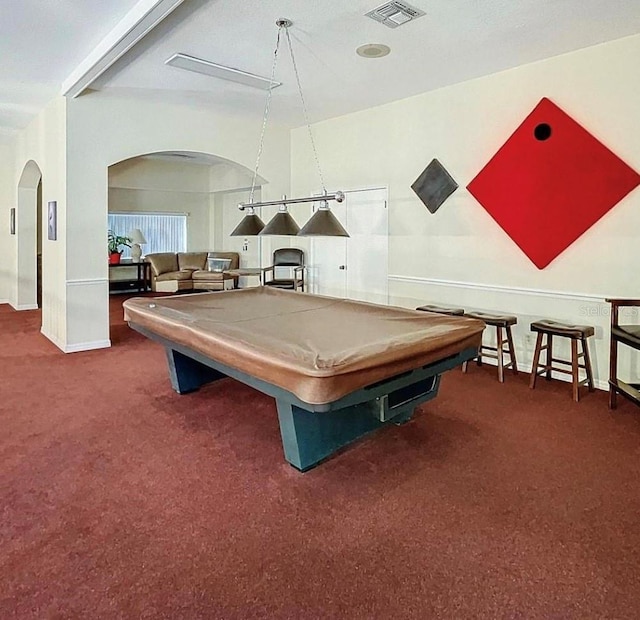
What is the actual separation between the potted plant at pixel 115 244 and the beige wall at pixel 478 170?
5436 mm

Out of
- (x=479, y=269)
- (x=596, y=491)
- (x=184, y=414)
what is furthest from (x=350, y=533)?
(x=479, y=269)

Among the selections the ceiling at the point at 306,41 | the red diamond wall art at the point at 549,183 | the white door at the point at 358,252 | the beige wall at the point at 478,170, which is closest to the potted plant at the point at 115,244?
the ceiling at the point at 306,41

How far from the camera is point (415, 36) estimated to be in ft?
12.0

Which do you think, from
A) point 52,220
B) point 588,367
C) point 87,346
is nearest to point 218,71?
point 52,220

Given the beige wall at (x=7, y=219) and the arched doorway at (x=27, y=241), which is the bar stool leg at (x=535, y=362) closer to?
the arched doorway at (x=27, y=241)

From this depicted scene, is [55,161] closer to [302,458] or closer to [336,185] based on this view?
[336,185]

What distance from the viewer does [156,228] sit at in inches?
424

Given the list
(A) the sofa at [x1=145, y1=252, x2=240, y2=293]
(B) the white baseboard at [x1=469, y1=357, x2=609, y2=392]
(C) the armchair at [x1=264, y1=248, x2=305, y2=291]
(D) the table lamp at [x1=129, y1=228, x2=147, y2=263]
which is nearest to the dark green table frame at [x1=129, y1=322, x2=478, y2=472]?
(B) the white baseboard at [x1=469, y1=357, x2=609, y2=392]

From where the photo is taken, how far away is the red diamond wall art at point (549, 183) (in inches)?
154

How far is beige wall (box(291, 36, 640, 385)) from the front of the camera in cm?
384

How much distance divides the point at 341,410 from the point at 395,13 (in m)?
2.64

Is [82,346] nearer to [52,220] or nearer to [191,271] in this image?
[52,220]

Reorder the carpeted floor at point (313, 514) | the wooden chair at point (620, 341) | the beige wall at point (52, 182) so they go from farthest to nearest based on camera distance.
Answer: the beige wall at point (52, 182)
the wooden chair at point (620, 341)
the carpeted floor at point (313, 514)

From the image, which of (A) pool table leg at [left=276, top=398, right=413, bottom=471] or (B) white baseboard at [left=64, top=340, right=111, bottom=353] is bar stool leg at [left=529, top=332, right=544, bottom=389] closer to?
(A) pool table leg at [left=276, top=398, right=413, bottom=471]
